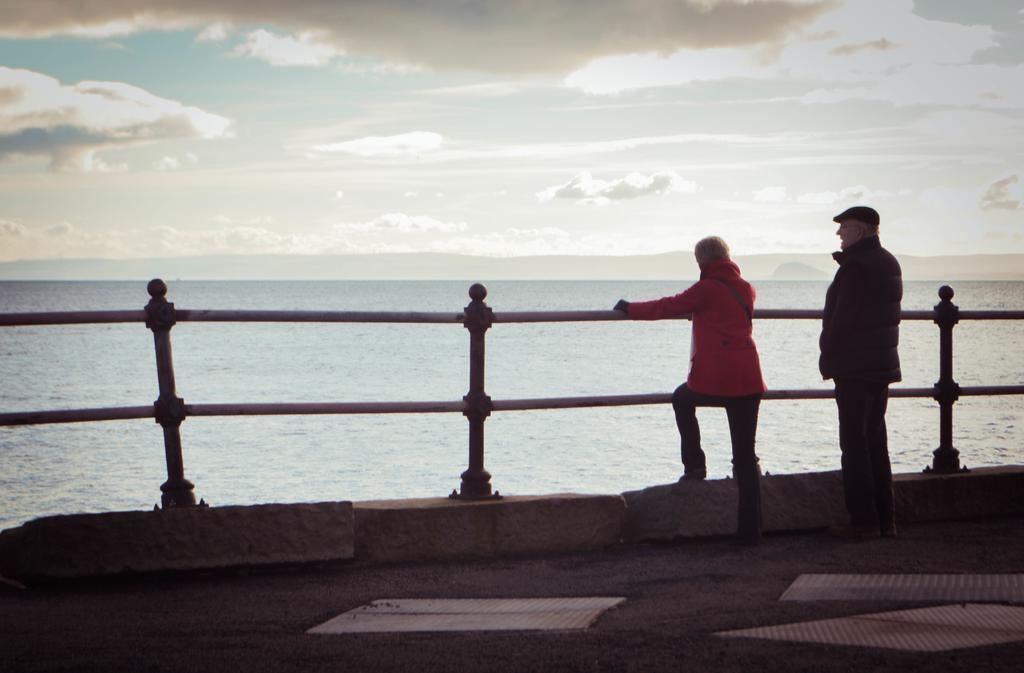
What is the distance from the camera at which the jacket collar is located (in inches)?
258

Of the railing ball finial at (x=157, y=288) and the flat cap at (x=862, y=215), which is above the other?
the flat cap at (x=862, y=215)

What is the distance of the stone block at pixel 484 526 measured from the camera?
6.53 metres

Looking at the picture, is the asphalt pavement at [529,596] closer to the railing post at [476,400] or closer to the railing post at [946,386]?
the railing post at [476,400]

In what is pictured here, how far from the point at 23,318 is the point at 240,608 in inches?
72.3

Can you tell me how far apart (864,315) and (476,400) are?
6.92 feet

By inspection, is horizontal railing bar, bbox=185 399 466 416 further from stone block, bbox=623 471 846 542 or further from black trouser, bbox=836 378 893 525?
black trouser, bbox=836 378 893 525

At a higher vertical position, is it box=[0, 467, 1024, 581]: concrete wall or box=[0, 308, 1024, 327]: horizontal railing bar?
box=[0, 308, 1024, 327]: horizontal railing bar

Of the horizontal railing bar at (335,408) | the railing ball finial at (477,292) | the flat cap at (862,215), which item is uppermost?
the flat cap at (862,215)

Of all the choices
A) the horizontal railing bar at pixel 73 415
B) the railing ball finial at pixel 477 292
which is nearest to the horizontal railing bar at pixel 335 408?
the horizontal railing bar at pixel 73 415

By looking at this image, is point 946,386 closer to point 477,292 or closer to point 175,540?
point 477,292

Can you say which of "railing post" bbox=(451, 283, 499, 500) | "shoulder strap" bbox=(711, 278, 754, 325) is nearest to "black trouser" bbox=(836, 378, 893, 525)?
"shoulder strap" bbox=(711, 278, 754, 325)

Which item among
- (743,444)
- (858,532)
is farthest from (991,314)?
(743,444)

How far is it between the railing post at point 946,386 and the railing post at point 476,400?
2.89 m

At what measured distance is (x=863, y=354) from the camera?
657 centimetres
